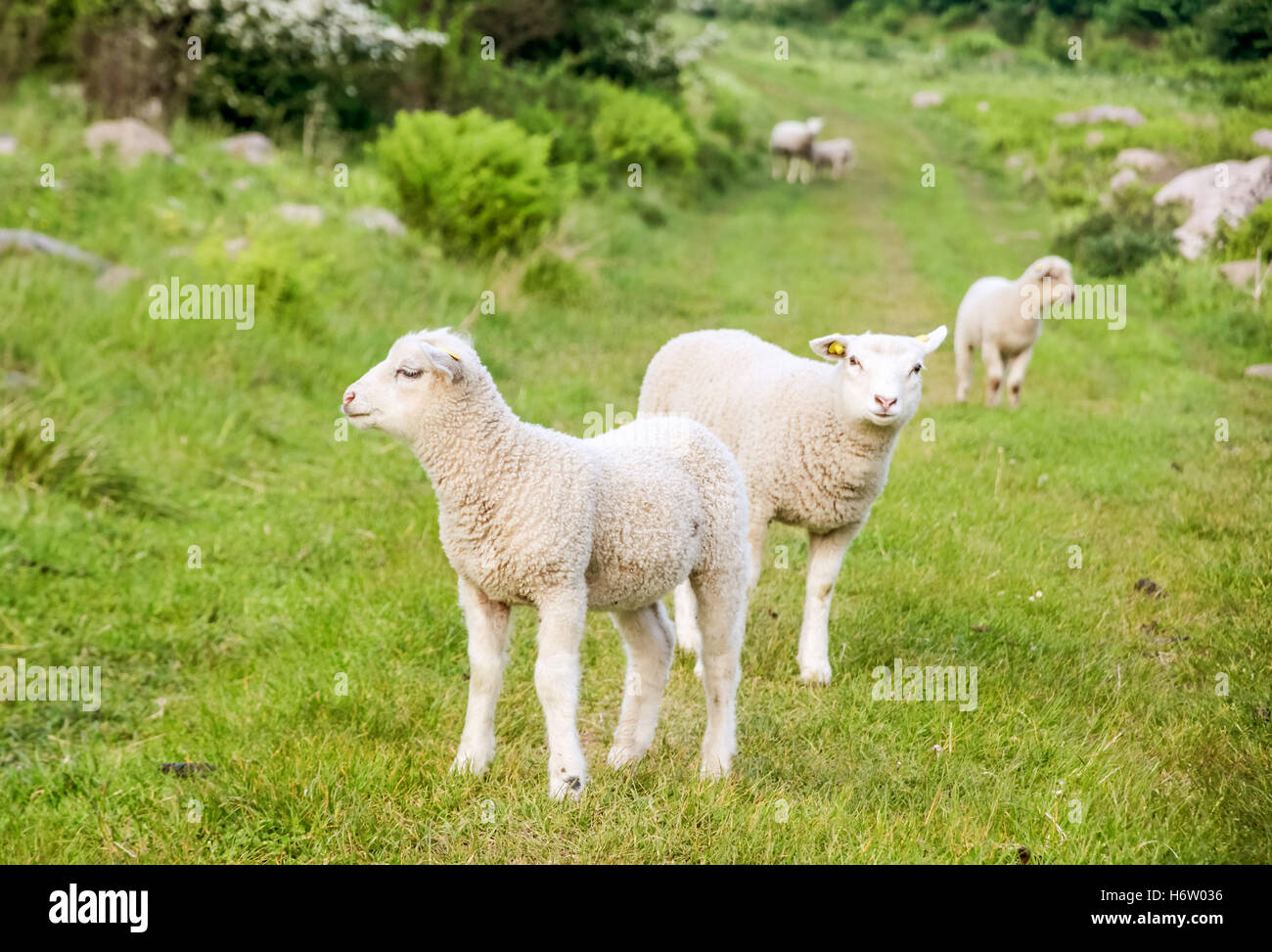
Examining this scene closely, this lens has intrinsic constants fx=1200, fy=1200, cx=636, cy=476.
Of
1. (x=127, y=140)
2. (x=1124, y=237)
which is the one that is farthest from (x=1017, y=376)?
(x=127, y=140)

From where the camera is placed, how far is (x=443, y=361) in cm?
369

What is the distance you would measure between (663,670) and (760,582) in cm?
217

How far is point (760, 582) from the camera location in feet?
20.9

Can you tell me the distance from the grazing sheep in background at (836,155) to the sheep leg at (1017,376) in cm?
1257

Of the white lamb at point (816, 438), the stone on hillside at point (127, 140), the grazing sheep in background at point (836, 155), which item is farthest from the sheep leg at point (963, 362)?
the grazing sheep in background at point (836, 155)

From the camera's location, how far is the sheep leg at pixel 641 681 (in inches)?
167

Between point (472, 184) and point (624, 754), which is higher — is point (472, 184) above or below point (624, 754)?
above

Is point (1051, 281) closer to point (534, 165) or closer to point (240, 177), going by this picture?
point (534, 165)

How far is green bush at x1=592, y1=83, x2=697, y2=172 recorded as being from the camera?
18938mm

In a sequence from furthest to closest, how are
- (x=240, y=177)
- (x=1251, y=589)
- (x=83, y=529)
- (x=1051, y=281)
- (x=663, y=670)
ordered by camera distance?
(x=240, y=177), (x=1051, y=281), (x=83, y=529), (x=1251, y=589), (x=663, y=670)

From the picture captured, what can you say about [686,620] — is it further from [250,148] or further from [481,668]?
[250,148]

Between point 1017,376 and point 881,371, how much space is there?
5.32m

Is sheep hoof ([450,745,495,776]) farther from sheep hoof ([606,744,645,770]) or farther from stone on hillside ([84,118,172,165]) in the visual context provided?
stone on hillside ([84,118,172,165])
